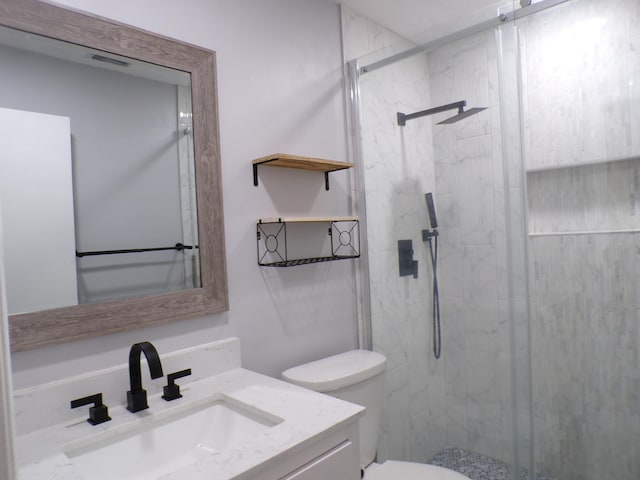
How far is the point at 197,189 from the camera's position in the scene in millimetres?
1431

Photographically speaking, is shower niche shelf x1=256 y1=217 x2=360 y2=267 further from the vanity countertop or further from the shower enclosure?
the vanity countertop

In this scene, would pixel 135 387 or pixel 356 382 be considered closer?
pixel 135 387

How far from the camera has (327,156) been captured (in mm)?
1916

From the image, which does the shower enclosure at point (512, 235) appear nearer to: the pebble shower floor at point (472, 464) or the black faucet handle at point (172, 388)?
the pebble shower floor at point (472, 464)

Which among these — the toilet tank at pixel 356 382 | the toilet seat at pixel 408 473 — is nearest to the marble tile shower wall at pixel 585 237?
the toilet seat at pixel 408 473

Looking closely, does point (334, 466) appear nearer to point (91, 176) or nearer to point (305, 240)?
point (305, 240)

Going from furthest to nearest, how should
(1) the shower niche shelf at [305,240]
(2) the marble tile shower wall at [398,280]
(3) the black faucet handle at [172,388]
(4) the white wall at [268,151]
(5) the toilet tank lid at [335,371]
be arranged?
(2) the marble tile shower wall at [398,280], (1) the shower niche shelf at [305,240], (5) the toilet tank lid at [335,371], (4) the white wall at [268,151], (3) the black faucet handle at [172,388]

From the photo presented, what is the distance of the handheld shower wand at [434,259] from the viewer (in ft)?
6.31

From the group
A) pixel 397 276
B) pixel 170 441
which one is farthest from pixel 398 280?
pixel 170 441

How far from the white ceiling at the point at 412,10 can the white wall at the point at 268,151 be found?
0.18 meters

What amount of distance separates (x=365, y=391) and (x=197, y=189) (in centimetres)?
100

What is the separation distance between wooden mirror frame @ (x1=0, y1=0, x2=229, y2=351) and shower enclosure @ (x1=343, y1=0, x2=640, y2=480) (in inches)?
31.4

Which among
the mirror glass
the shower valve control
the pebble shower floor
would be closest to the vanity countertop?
the mirror glass

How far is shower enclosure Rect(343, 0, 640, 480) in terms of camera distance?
145cm
